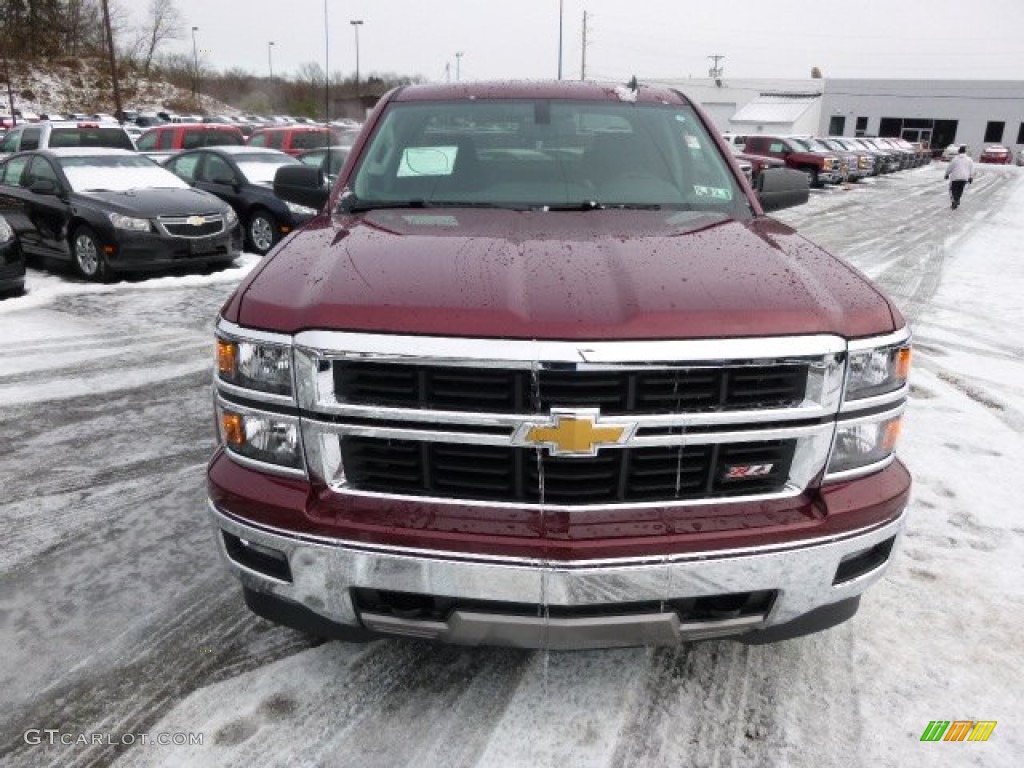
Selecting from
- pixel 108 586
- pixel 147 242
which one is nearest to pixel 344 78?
pixel 147 242

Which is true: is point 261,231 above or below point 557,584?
below

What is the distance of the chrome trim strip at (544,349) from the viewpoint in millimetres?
1948

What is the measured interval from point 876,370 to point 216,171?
1167 cm

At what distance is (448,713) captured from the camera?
2.48 metres

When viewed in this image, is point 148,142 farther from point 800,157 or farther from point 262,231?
point 800,157

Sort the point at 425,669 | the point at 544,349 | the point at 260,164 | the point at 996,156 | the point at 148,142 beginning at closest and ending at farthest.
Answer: the point at 544,349, the point at 425,669, the point at 260,164, the point at 148,142, the point at 996,156

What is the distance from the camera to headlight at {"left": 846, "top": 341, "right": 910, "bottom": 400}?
85.1 inches

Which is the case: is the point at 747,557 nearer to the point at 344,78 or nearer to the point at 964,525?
the point at 964,525

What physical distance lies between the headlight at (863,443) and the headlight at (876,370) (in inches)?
3.2

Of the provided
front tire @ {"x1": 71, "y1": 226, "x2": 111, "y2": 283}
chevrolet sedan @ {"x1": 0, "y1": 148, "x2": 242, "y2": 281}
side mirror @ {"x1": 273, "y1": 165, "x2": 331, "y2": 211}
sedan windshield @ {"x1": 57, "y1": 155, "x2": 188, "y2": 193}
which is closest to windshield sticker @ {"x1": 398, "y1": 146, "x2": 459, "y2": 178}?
side mirror @ {"x1": 273, "y1": 165, "x2": 331, "y2": 211}

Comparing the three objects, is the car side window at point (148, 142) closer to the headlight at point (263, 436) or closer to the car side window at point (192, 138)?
the car side window at point (192, 138)

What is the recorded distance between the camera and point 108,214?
9.02 m

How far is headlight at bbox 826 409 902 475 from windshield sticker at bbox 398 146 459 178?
6.51ft

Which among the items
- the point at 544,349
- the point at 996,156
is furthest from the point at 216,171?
the point at 996,156
